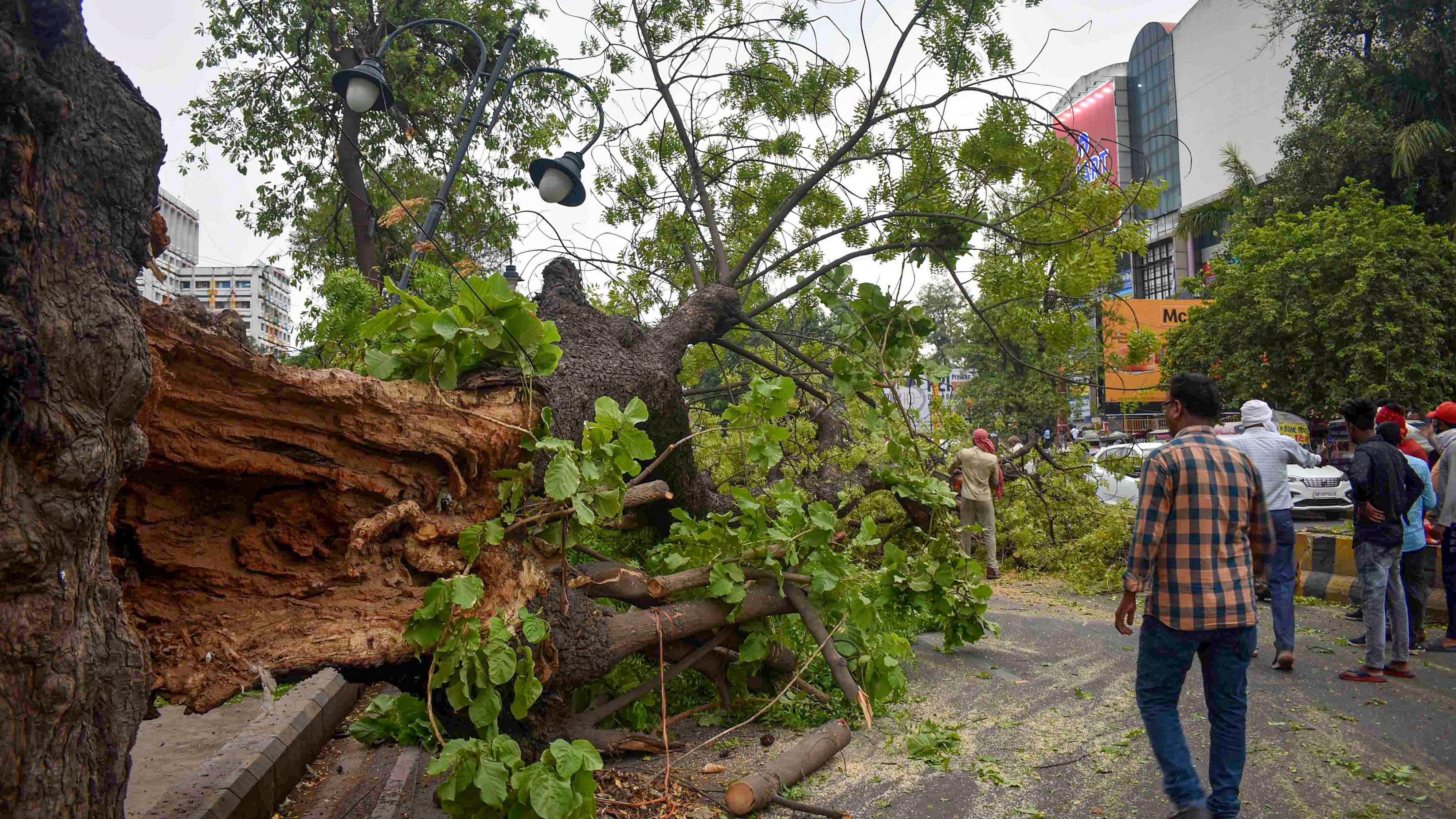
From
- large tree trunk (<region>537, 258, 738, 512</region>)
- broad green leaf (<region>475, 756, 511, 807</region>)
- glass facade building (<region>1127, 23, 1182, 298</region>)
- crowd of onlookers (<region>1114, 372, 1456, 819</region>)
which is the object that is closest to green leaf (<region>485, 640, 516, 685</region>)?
broad green leaf (<region>475, 756, 511, 807</region>)

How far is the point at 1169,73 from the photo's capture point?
48.5 metres

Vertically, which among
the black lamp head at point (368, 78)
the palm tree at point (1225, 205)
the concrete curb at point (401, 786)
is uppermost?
the palm tree at point (1225, 205)

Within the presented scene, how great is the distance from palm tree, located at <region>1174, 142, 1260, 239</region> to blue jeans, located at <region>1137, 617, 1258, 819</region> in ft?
79.8

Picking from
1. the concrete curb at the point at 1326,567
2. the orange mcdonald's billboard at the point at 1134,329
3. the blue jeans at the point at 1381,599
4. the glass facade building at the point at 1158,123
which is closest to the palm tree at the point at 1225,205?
the orange mcdonald's billboard at the point at 1134,329

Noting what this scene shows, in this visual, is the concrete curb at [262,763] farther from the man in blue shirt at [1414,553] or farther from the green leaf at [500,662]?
the man in blue shirt at [1414,553]

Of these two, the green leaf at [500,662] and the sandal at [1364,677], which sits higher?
the green leaf at [500,662]

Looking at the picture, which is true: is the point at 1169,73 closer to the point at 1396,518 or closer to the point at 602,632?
the point at 1396,518

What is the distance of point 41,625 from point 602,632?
2472mm

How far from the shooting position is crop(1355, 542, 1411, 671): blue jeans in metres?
5.68

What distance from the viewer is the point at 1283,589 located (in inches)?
229

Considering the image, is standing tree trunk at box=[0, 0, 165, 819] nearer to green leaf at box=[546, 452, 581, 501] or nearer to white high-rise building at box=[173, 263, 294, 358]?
white high-rise building at box=[173, 263, 294, 358]

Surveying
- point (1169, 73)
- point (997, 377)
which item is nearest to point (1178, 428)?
point (997, 377)

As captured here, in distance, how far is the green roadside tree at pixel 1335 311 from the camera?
17.7m

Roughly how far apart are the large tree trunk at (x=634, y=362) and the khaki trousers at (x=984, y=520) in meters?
4.22
